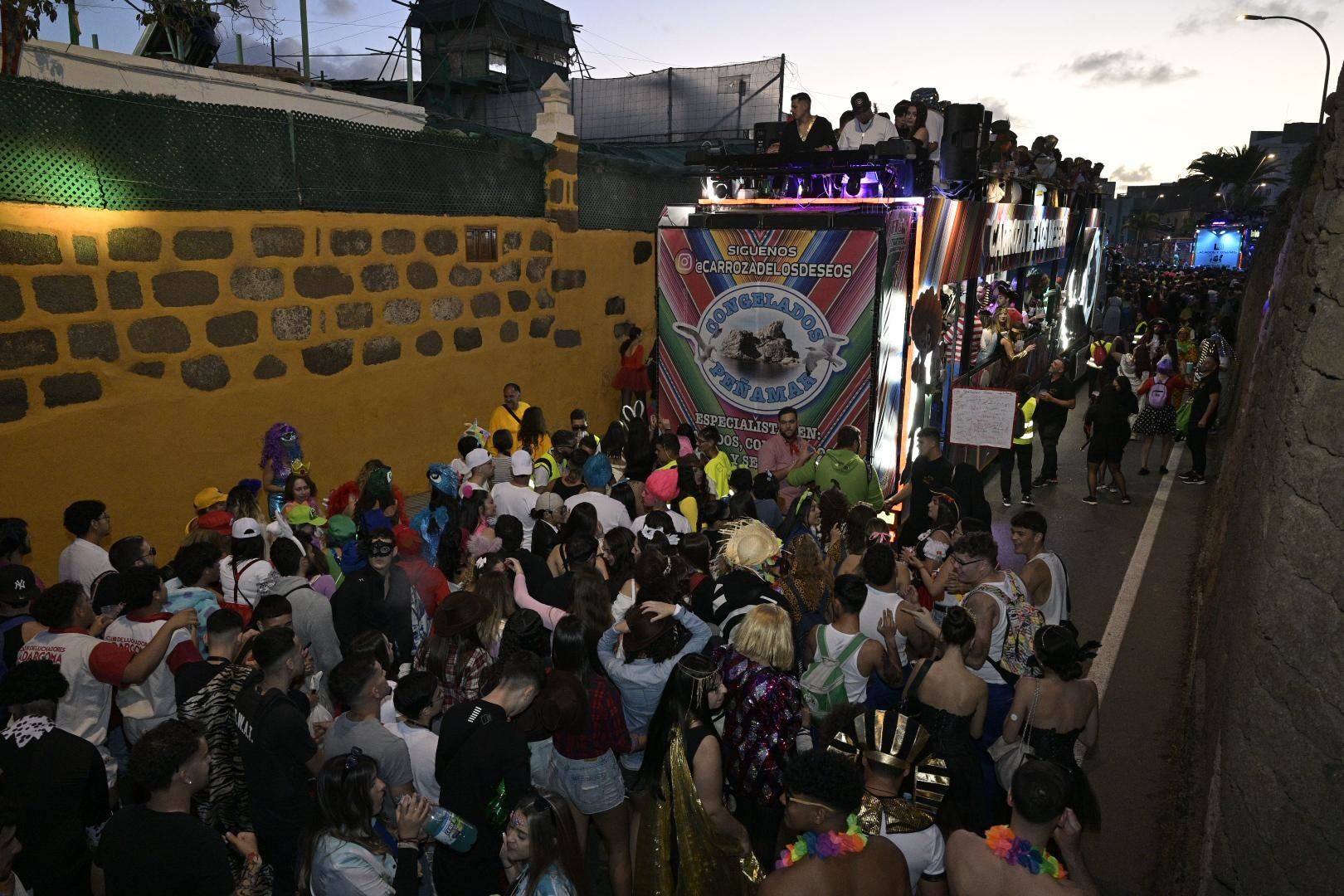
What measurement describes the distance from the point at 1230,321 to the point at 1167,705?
56.2ft

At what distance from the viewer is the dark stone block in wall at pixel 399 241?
31.8 ft

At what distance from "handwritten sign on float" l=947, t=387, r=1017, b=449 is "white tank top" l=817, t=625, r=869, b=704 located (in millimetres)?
4991

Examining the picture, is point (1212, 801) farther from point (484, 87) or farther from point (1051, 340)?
point (484, 87)

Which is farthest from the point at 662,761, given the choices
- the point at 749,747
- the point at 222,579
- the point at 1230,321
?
the point at 1230,321

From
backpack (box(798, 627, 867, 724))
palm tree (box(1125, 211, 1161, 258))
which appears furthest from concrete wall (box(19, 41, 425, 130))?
palm tree (box(1125, 211, 1161, 258))

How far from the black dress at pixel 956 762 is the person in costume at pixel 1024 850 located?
81cm

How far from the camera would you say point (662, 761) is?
3.78 meters

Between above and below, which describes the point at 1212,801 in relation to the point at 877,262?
below

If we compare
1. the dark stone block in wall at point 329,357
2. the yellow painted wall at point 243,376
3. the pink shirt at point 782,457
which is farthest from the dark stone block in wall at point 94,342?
the pink shirt at point 782,457

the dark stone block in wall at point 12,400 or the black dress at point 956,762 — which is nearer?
the black dress at point 956,762

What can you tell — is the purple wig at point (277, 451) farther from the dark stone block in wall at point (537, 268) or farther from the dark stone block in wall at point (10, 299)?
the dark stone block in wall at point (537, 268)

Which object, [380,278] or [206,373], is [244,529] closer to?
[206,373]

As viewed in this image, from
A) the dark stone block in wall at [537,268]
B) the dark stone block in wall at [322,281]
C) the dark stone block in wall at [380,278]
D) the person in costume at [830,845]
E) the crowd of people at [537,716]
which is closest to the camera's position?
the person in costume at [830,845]

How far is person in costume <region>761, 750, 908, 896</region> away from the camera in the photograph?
284 cm
